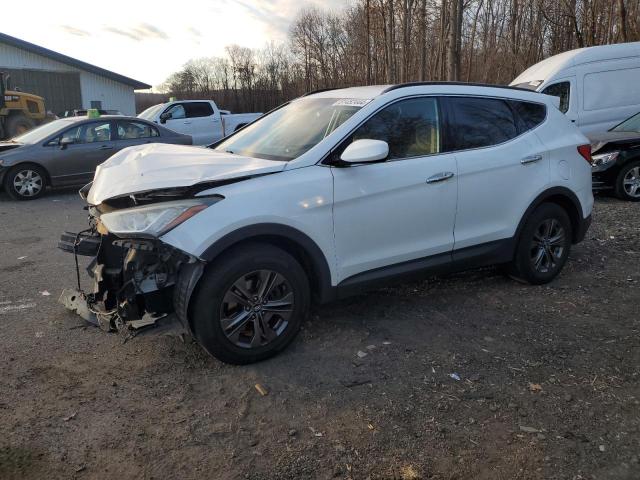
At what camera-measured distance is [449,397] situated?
3.22 m

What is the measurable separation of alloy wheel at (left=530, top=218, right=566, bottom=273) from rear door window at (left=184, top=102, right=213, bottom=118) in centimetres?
1438

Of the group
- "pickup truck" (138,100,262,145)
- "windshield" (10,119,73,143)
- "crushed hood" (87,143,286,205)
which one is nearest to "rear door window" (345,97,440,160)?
"crushed hood" (87,143,286,205)

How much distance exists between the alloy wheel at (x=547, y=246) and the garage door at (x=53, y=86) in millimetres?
30000

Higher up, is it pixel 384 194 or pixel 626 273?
pixel 384 194

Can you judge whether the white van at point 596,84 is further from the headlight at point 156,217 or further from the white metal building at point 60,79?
the white metal building at point 60,79

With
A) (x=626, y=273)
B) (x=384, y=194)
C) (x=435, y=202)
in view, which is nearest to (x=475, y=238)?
(x=435, y=202)

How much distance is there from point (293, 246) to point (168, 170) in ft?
3.22

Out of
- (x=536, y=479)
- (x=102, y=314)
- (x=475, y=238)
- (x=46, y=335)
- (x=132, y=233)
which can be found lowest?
(x=536, y=479)

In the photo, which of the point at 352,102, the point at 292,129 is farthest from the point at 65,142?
the point at 352,102

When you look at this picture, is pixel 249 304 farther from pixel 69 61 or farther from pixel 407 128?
pixel 69 61

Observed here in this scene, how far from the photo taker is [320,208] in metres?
3.62

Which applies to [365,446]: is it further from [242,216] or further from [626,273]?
[626,273]

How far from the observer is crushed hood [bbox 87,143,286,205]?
3.38 m

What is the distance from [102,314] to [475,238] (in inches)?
117
